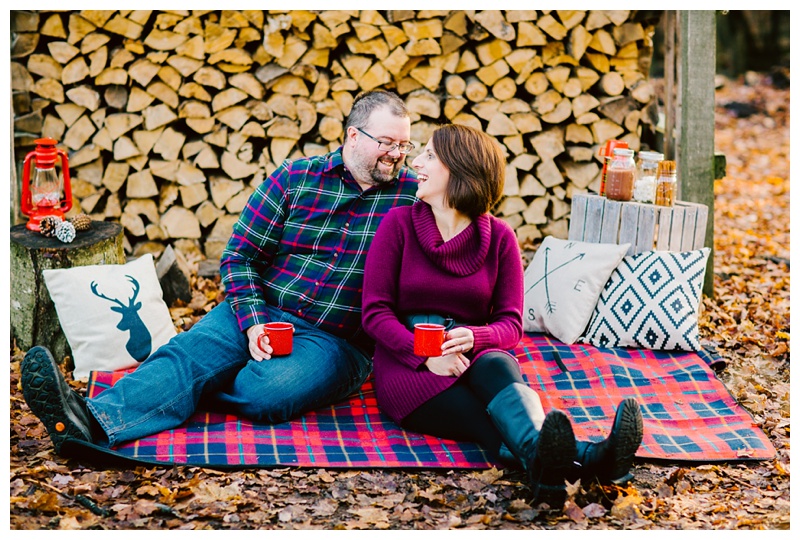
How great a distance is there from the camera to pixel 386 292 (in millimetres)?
3225

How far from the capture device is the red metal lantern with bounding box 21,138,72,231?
13.2ft

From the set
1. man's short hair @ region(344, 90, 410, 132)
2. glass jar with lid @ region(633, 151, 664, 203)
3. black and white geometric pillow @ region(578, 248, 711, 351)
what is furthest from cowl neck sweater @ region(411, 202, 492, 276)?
glass jar with lid @ region(633, 151, 664, 203)

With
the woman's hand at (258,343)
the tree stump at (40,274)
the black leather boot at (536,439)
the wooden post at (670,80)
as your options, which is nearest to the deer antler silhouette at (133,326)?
the tree stump at (40,274)

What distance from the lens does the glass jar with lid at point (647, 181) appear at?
13.8 ft

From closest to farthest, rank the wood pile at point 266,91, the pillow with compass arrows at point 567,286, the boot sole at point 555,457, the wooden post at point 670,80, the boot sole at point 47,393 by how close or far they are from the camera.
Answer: the boot sole at point 555,457 < the boot sole at point 47,393 < the pillow with compass arrows at point 567,286 < the wood pile at point 266,91 < the wooden post at point 670,80

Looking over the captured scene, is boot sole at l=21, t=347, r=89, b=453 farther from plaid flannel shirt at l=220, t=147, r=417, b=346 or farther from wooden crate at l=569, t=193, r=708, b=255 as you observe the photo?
wooden crate at l=569, t=193, r=708, b=255

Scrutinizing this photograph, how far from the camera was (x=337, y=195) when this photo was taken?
3521mm

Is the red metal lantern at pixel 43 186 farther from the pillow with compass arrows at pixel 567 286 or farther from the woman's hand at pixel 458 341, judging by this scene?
the pillow with compass arrows at pixel 567 286

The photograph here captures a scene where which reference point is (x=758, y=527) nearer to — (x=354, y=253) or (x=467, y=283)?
(x=467, y=283)

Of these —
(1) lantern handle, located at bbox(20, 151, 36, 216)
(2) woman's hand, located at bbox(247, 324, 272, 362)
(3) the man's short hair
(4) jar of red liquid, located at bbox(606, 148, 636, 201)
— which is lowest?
(2) woman's hand, located at bbox(247, 324, 272, 362)

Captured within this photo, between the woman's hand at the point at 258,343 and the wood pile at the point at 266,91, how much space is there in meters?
1.96

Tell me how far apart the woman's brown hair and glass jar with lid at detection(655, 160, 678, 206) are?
52.4 inches

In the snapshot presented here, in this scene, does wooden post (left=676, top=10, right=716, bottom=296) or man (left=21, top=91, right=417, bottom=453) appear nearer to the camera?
man (left=21, top=91, right=417, bottom=453)

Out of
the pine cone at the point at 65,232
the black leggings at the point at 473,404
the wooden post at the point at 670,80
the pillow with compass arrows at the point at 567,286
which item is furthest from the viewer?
the wooden post at the point at 670,80
